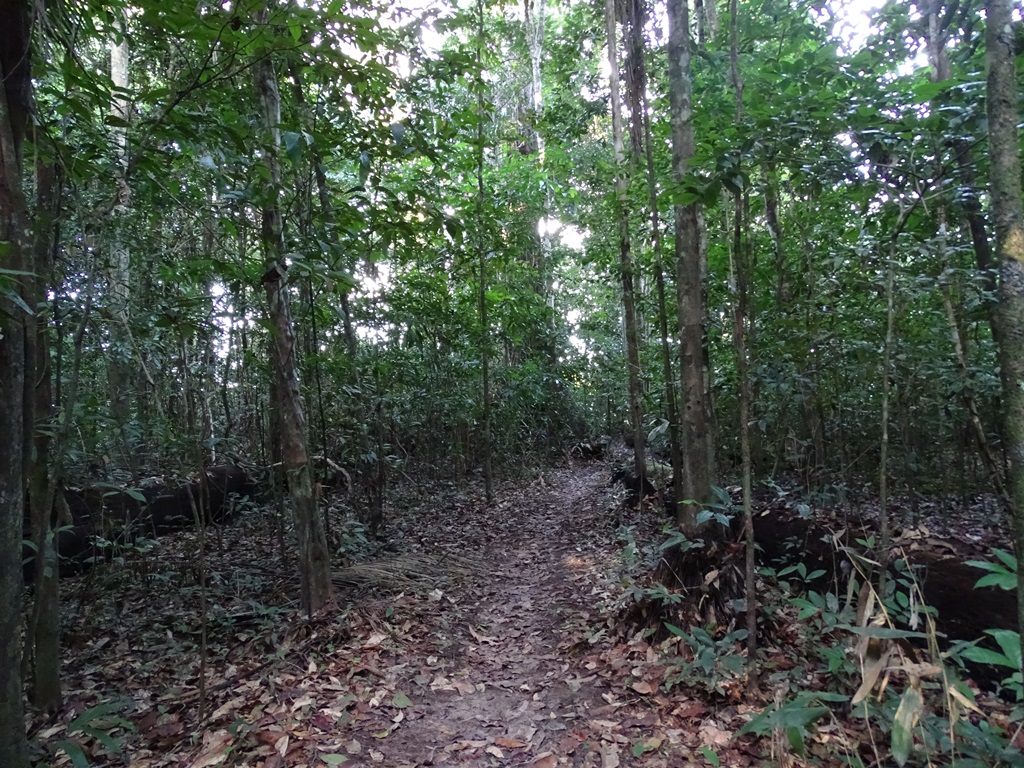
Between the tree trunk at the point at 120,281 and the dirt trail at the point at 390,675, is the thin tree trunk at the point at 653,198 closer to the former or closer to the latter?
the dirt trail at the point at 390,675

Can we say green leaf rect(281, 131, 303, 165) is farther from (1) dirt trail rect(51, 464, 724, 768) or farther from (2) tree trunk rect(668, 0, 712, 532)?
(2) tree trunk rect(668, 0, 712, 532)

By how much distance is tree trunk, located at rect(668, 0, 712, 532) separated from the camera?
16.0ft

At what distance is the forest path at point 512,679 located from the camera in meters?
3.39

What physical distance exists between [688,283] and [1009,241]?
2.82 meters

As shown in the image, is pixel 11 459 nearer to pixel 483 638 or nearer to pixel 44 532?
pixel 44 532

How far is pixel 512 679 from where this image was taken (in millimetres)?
4336

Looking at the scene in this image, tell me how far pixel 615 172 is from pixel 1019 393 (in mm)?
7906

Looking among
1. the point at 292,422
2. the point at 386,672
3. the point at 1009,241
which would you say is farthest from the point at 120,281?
the point at 1009,241

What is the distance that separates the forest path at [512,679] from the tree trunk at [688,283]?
160cm

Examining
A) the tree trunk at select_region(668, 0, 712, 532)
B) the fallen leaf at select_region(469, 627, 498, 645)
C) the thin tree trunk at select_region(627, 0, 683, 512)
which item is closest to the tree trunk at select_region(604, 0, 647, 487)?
the thin tree trunk at select_region(627, 0, 683, 512)

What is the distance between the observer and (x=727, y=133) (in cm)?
421

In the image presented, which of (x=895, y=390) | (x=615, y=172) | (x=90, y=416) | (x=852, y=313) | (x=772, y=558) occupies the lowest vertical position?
(x=772, y=558)

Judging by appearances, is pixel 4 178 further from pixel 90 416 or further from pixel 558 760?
pixel 558 760

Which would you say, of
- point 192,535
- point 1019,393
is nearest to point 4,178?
point 1019,393
